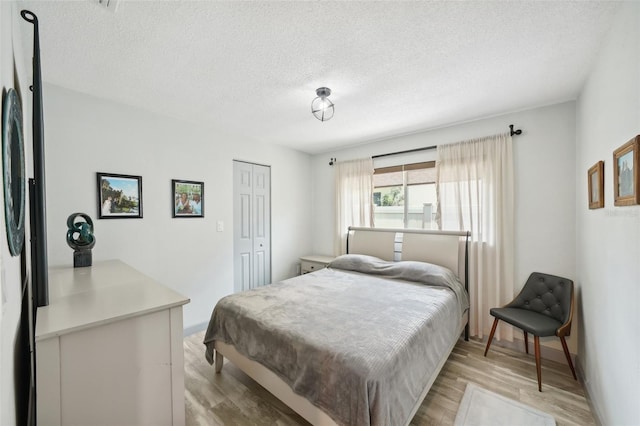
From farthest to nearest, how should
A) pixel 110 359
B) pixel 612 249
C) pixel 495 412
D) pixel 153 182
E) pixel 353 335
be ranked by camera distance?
pixel 153 182
pixel 495 412
pixel 353 335
pixel 612 249
pixel 110 359

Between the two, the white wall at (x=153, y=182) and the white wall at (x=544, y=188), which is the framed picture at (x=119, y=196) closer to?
the white wall at (x=153, y=182)

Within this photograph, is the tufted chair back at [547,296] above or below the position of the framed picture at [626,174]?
below

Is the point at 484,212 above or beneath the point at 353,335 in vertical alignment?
above

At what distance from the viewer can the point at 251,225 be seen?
3816 mm

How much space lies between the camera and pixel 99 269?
208cm

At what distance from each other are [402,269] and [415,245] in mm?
469

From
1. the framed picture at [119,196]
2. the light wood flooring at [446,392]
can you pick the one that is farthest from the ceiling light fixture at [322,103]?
the light wood flooring at [446,392]

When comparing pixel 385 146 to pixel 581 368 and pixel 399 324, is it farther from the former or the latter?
pixel 581 368

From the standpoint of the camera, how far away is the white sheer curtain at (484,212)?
2783 mm

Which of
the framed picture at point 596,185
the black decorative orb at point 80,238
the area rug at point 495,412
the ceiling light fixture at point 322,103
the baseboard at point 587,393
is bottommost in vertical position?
the area rug at point 495,412

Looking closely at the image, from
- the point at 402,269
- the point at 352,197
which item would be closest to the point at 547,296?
the point at 402,269

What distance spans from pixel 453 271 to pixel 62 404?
3209 millimetres

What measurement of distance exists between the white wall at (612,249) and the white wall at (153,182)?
3.52 meters

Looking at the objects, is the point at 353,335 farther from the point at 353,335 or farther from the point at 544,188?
the point at 544,188
